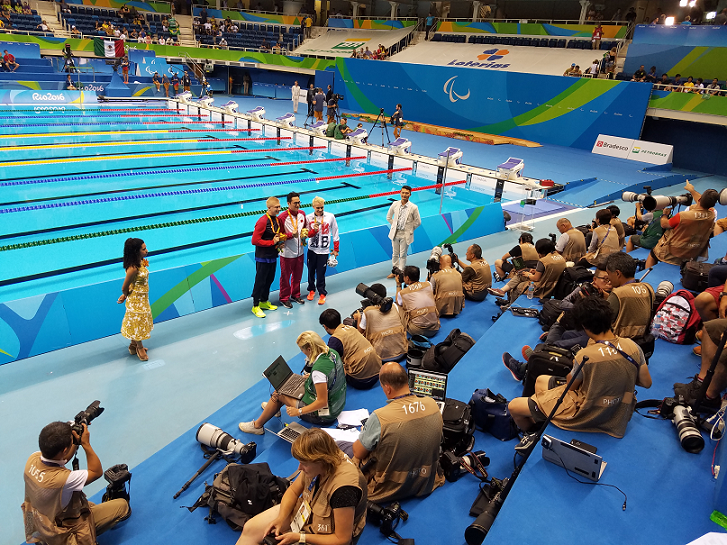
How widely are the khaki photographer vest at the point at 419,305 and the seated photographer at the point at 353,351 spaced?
101cm

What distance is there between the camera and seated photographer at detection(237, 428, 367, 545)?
2.40 metres

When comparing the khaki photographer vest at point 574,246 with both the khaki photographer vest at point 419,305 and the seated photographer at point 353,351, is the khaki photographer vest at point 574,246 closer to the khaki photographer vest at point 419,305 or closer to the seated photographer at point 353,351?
the khaki photographer vest at point 419,305

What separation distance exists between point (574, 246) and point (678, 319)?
91.2 inches

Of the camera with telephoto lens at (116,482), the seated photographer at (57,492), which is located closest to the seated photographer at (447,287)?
the camera with telephoto lens at (116,482)

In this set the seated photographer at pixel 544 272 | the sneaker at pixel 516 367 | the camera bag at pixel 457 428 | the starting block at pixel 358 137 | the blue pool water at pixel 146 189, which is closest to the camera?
the camera bag at pixel 457 428

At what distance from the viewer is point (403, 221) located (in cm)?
702

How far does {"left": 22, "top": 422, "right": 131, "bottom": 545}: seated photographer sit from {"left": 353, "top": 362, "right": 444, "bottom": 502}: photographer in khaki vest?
1.54 metres

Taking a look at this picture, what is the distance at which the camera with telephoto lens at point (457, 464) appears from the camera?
11.3 ft

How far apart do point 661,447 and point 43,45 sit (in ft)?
88.7

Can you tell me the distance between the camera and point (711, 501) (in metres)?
2.98

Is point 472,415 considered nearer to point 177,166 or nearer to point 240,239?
point 240,239

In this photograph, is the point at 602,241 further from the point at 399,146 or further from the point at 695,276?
the point at 399,146

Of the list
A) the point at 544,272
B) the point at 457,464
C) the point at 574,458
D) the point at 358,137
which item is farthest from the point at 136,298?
the point at 358,137

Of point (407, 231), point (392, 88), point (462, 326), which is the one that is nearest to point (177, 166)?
point (407, 231)
